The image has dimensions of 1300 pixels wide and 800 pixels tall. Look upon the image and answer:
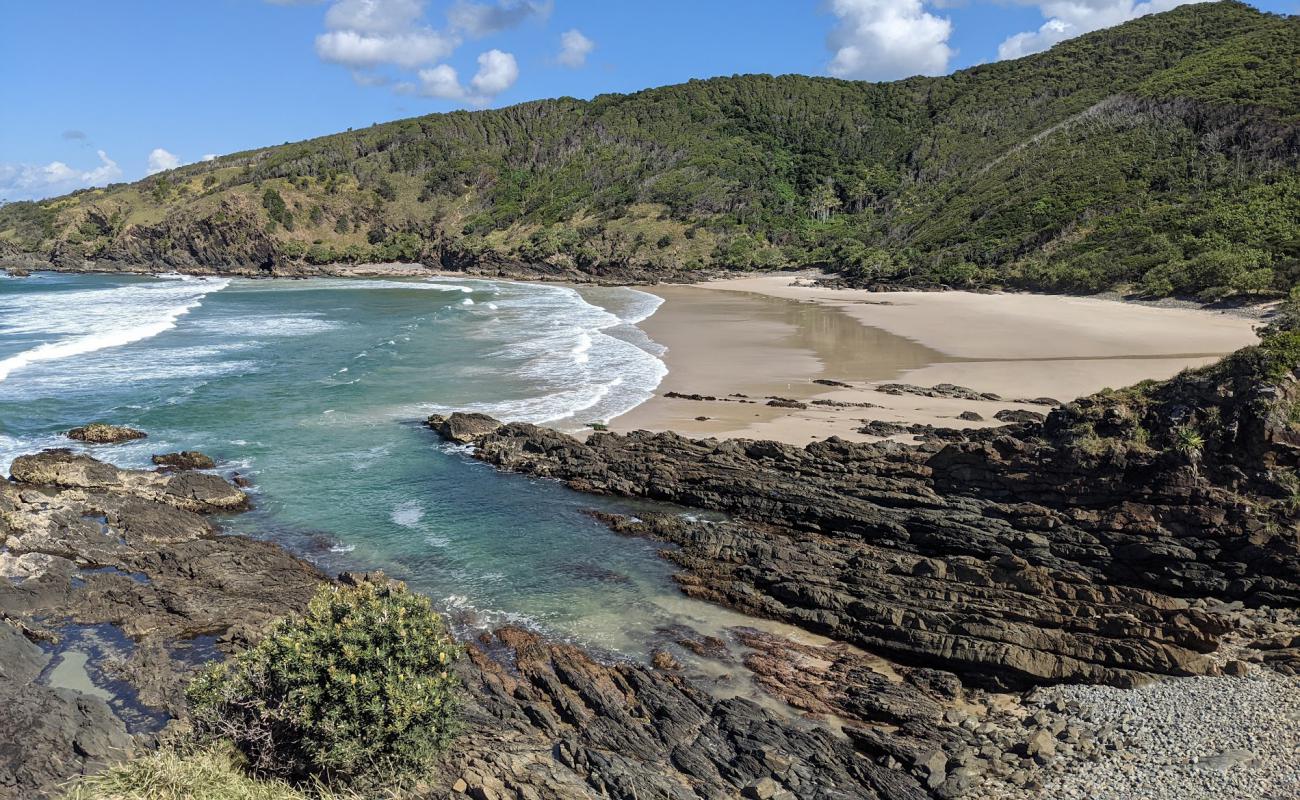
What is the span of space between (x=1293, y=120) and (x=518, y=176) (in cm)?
10485

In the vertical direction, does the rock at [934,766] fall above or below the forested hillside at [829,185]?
below

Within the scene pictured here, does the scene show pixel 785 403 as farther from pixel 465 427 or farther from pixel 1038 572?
pixel 1038 572

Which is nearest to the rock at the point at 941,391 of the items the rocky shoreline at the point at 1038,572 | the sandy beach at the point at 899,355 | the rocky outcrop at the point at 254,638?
the sandy beach at the point at 899,355

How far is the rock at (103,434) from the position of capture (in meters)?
27.1

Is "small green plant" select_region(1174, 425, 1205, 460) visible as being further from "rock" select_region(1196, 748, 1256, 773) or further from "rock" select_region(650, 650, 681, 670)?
"rock" select_region(650, 650, 681, 670)

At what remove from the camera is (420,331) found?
175 feet

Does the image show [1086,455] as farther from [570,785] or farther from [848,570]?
[570,785]

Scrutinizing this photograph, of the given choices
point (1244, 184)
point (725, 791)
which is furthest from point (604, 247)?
point (725, 791)

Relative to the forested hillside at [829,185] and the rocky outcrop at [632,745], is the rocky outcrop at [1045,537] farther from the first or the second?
the forested hillside at [829,185]

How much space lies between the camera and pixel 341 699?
31.4ft

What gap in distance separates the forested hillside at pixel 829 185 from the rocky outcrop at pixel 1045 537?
40.1 m

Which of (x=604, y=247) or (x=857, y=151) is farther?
(x=857, y=151)

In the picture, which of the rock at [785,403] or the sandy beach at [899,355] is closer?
the sandy beach at [899,355]

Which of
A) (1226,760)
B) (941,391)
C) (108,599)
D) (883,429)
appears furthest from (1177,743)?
(941,391)
